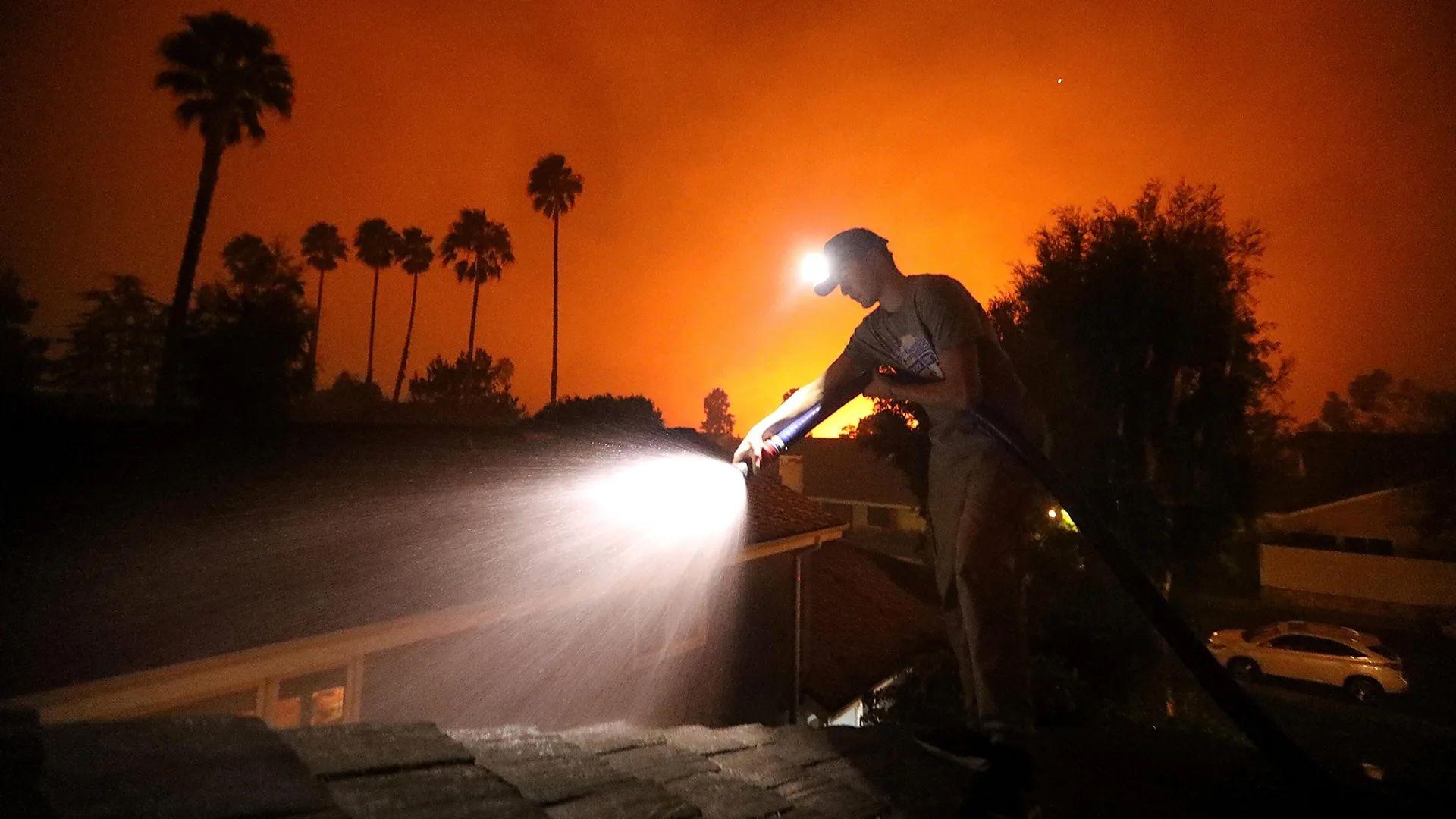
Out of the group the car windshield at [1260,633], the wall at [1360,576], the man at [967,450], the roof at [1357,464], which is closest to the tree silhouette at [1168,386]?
the car windshield at [1260,633]

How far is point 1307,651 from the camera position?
61.3 ft

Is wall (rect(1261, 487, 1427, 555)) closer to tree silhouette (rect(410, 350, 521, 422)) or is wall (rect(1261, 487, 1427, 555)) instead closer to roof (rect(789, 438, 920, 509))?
roof (rect(789, 438, 920, 509))

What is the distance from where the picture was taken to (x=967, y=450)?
11.5ft

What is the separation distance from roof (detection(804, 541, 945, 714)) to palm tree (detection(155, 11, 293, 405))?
87.6 feet

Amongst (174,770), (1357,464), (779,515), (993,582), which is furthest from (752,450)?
(1357,464)

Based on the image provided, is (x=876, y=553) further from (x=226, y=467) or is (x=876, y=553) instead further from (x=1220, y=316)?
(x=226, y=467)

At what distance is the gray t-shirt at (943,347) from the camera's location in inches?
130

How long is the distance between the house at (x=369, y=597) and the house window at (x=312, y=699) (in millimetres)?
17

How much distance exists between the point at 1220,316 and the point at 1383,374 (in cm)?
8102

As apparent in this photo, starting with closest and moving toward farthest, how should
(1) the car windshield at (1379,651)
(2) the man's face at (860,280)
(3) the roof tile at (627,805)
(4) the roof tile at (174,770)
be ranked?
(4) the roof tile at (174,770) < (3) the roof tile at (627,805) < (2) the man's face at (860,280) < (1) the car windshield at (1379,651)

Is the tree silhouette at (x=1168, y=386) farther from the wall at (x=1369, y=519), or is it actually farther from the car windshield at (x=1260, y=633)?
the wall at (x=1369, y=519)

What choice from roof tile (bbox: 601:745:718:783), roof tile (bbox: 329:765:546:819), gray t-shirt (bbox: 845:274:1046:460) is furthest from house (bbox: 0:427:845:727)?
gray t-shirt (bbox: 845:274:1046:460)

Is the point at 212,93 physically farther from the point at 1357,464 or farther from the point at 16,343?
the point at 1357,464

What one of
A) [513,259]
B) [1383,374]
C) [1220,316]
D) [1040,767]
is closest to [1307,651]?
[1220,316]
